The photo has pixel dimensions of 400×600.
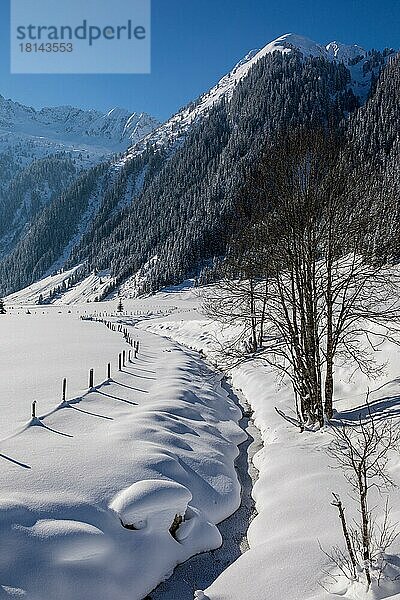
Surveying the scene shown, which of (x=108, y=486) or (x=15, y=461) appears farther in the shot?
(x=15, y=461)

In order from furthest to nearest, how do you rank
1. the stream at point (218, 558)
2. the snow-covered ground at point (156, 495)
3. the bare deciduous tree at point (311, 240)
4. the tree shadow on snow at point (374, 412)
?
the bare deciduous tree at point (311, 240), the tree shadow on snow at point (374, 412), the stream at point (218, 558), the snow-covered ground at point (156, 495)

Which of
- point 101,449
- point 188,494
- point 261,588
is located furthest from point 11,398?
point 261,588

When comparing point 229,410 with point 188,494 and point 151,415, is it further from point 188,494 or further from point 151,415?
point 188,494

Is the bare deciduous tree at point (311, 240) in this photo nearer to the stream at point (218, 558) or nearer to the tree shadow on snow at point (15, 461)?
the stream at point (218, 558)

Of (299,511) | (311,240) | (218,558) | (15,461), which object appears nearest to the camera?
(218,558)

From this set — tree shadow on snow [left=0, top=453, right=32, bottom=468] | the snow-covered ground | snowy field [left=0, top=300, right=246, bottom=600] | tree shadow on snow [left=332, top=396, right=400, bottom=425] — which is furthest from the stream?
tree shadow on snow [left=0, top=453, right=32, bottom=468]

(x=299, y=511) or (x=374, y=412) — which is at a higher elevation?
(x=374, y=412)

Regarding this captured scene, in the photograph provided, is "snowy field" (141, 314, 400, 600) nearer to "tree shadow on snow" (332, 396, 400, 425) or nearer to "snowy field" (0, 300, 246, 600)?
"tree shadow on snow" (332, 396, 400, 425)

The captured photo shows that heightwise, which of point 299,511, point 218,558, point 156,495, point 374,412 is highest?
point 374,412

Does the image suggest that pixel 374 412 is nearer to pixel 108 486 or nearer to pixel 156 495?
pixel 156 495

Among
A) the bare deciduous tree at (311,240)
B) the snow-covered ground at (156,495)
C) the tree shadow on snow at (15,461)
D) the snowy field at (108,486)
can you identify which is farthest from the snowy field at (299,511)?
the tree shadow on snow at (15,461)

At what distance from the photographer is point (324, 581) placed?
6547 mm

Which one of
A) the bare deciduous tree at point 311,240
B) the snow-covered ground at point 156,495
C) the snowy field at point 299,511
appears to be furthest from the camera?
the bare deciduous tree at point 311,240

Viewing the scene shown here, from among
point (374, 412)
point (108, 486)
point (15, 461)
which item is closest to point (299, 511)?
point (108, 486)
